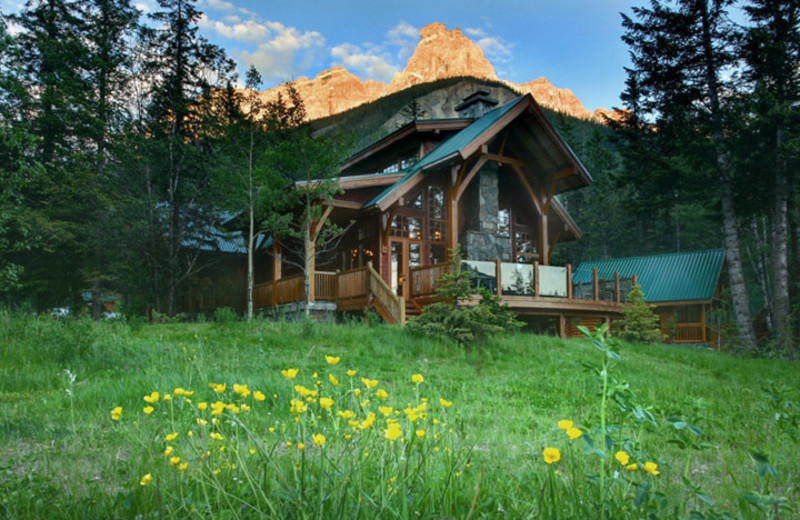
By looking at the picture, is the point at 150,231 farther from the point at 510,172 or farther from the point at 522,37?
the point at 522,37

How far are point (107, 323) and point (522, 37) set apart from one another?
14.2 m

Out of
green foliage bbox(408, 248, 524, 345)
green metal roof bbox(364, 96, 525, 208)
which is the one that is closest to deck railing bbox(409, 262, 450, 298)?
green metal roof bbox(364, 96, 525, 208)

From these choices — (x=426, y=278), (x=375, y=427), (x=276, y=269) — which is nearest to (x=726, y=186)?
(x=426, y=278)

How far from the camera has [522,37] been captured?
16797mm

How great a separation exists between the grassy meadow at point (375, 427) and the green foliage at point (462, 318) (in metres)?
0.36

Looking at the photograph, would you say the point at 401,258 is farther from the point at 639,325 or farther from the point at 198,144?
the point at 198,144

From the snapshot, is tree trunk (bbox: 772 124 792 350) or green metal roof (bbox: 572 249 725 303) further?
green metal roof (bbox: 572 249 725 303)

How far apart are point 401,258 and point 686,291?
16475 mm

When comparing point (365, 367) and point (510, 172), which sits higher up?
point (510, 172)

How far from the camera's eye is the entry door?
18.1m

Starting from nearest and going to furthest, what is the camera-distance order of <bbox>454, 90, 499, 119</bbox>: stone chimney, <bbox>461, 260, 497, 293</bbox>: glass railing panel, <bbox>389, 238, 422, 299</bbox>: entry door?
1. <bbox>461, 260, 497, 293</bbox>: glass railing panel
2. <bbox>389, 238, 422, 299</bbox>: entry door
3. <bbox>454, 90, 499, 119</bbox>: stone chimney

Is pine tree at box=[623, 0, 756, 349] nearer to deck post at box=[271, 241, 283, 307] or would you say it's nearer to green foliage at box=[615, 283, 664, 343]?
green foliage at box=[615, 283, 664, 343]

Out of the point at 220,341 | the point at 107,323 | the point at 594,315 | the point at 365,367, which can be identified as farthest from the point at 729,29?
the point at 107,323

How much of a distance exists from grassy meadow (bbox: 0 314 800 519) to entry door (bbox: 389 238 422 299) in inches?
228
